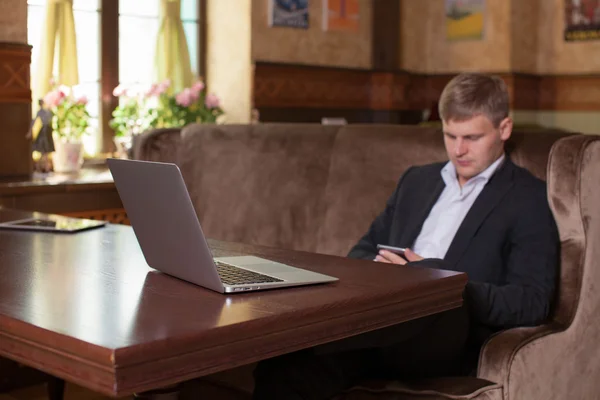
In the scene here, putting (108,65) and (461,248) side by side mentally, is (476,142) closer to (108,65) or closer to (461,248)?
(461,248)

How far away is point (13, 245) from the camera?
7.16 feet

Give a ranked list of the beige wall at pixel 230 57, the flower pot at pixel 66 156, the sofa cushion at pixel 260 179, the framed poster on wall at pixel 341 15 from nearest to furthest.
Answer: the sofa cushion at pixel 260 179 < the flower pot at pixel 66 156 < the beige wall at pixel 230 57 < the framed poster on wall at pixel 341 15

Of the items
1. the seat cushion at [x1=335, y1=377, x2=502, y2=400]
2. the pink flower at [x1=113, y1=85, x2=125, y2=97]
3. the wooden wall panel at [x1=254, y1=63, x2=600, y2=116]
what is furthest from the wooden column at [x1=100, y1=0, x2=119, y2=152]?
the seat cushion at [x1=335, y1=377, x2=502, y2=400]

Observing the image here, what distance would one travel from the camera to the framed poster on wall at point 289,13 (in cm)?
622

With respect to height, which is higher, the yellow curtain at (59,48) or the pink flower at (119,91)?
the yellow curtain at (59,48)

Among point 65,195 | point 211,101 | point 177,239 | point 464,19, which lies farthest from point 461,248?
point 464,19

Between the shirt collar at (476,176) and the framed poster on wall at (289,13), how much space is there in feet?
12.6

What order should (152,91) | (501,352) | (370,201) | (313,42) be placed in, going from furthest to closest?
(313,42)
(152,91)
(370,201)
(501,352)

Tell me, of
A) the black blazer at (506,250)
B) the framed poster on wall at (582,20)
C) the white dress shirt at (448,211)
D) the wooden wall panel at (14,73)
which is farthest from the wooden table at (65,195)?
the framed poster on wall at (582,20)

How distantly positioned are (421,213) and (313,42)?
4.19 metres

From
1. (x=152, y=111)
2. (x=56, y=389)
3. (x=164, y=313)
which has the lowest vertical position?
(x=56, y=389)

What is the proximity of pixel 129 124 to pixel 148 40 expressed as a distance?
79 cm

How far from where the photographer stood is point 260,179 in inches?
128

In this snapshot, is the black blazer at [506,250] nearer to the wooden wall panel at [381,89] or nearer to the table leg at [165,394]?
the table leg at [165,394]
